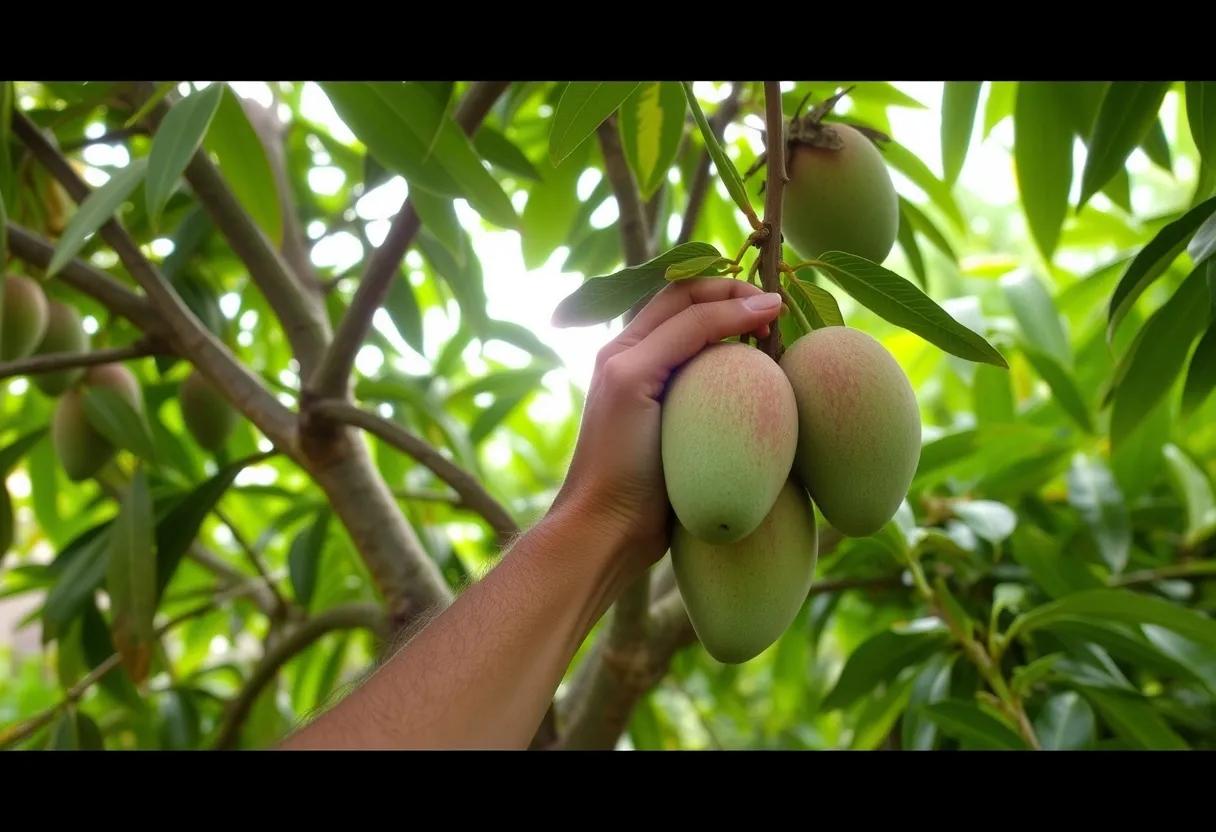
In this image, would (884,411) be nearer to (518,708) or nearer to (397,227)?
(518,708)

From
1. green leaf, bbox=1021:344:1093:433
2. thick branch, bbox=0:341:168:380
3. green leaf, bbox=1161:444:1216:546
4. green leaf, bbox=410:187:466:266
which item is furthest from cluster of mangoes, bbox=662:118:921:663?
green leaf, bbox=1161:444:1216:546

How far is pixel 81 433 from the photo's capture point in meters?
1.29

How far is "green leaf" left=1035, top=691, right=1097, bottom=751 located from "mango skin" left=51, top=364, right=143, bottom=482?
3.43ft

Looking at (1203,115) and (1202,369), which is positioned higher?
(1203,115)

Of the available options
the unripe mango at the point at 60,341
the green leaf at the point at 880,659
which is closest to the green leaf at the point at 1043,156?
the green leaf at the point at 880,659

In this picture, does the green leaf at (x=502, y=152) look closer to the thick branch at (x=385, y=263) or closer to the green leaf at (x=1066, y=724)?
the thick branch at (x=385, y=263)

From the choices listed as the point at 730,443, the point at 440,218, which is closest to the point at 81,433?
the point at 440,218

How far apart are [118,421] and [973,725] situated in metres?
0.95

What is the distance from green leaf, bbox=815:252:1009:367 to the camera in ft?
2.12

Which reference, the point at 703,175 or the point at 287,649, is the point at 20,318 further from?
the point at 703,175
